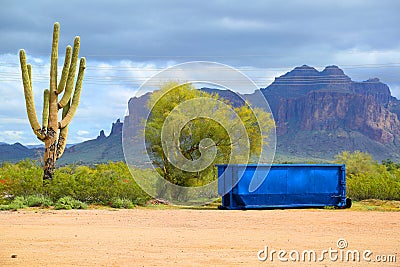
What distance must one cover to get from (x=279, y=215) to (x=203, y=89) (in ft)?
40.5

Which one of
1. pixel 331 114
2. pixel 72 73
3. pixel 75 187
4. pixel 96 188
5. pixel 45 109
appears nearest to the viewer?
pixel 75 187

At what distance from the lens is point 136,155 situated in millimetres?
30797

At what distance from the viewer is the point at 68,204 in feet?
79.9

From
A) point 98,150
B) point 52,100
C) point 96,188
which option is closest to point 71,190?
point 96,188

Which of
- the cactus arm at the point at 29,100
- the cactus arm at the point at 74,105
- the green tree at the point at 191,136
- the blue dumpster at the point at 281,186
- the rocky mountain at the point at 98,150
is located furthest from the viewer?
the rocky mountain at the point at 98,150

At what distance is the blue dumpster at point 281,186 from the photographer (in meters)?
25.5

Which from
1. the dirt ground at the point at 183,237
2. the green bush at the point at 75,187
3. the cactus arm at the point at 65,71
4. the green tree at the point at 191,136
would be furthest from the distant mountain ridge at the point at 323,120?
the dirt ground at the point at 183,237

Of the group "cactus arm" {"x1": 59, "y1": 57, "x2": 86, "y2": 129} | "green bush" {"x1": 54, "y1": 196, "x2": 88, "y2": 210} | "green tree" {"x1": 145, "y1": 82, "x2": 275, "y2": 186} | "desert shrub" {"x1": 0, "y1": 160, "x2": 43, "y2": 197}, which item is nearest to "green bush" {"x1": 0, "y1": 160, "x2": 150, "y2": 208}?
"desert shrub" {"x1": 0, "y1": 160, "x2": 43, "y2": 197}

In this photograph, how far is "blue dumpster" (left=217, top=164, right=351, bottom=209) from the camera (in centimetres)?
2555

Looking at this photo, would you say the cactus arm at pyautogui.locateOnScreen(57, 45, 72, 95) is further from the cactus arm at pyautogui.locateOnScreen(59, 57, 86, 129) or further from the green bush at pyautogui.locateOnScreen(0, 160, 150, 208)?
the green bush at pyautogui.locateOnScreen(0, 160, 150, 208)

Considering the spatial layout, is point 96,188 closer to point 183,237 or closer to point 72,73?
point 72,73

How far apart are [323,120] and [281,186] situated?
76905 mm

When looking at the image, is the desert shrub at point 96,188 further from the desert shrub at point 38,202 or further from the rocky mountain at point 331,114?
the rocky mountain at point 331,114

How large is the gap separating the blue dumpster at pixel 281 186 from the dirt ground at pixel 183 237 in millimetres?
2233
